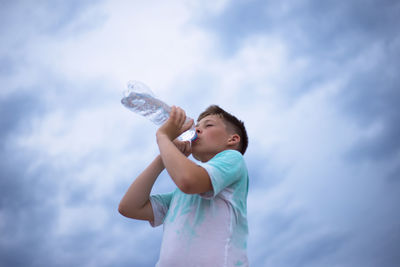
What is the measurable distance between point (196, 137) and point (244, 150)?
2.67ft

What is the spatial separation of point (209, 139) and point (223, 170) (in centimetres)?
80

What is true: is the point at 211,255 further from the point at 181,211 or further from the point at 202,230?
the point at 181,211

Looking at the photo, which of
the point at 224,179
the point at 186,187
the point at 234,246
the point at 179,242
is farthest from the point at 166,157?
the point at 234,246

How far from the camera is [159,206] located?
3.11 m

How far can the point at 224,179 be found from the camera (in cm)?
243

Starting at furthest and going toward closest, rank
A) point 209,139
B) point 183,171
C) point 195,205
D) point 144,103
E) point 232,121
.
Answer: point 144,103
point 232,121
point 209,139
point 195,205
point 183,171

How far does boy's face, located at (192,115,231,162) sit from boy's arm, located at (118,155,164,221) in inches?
16.8

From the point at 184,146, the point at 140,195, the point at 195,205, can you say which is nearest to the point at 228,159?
the point at 195,205

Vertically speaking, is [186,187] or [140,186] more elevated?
[140,186]

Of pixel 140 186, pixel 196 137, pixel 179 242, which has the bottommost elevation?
pixel 179 242

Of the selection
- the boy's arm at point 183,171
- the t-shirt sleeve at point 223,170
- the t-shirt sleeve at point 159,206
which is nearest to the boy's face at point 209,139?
the t-shirt sleeve at point 223,170

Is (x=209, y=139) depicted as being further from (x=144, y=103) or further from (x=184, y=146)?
(x=144, y=103)

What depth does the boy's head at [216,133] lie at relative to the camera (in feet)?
10.4

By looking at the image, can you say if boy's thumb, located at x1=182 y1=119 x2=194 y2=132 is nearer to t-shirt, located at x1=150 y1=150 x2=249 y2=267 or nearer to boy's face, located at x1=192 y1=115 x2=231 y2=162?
boy's face, located at x1=192 y1=115 x2=231 y2=162
